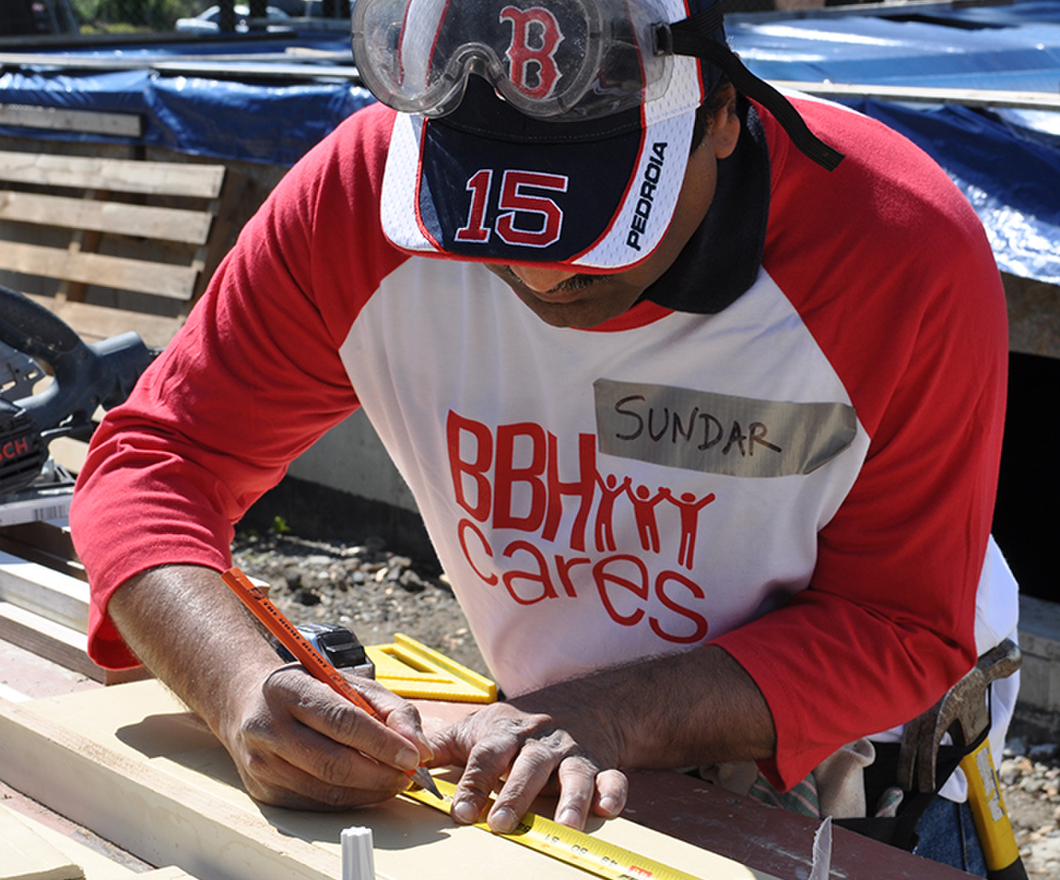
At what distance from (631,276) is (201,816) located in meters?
0.84

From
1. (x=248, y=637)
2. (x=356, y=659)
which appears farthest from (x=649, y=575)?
(x=248, y=637)

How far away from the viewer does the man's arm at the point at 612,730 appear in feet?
4.62

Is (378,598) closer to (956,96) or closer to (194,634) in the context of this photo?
(956,96)

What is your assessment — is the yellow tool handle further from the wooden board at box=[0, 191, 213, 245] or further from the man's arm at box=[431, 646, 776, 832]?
the wooden board at box=[0, 191, 213, 245]

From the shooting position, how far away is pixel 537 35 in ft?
4.56

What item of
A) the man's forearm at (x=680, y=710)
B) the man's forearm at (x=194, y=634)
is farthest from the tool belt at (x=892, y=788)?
the man's forearm at (x=194, y=634)

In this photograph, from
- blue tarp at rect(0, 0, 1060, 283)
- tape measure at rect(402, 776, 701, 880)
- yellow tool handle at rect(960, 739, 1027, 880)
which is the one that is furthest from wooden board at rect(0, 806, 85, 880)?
blue tarp at rect(0, 0, 1060, 283)

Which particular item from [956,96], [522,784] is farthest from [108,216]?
[522,784]

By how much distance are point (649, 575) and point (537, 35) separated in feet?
2.60

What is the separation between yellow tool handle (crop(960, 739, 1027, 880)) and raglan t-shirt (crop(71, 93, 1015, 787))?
0.76 ft

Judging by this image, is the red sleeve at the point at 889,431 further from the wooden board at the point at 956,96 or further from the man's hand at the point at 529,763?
the wooden board at the point at 956,96

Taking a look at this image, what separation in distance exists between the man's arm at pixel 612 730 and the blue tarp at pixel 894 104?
8.50 ft

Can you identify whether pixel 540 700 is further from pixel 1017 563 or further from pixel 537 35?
pixel 1017 563

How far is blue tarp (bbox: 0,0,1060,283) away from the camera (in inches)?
148
